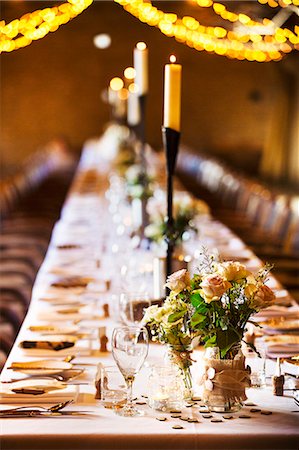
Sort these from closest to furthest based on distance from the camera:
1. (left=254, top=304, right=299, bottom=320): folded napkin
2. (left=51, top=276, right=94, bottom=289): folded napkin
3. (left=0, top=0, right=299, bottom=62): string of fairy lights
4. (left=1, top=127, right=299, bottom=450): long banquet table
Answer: (left=1, top=127, right=299, bottom=450): long banquet table → (left=254, top=304, right=299, bottom=320): folded napkin → (left=51, top=276, right=94, bottom=289): folded napkin → (left=0, top=0, right=299, bottom=62): string of fairy lights

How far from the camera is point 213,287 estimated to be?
2.48m

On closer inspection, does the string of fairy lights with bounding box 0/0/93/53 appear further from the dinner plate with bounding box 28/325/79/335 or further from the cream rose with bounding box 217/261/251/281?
the cream rose with bounding box 217/261/251/281

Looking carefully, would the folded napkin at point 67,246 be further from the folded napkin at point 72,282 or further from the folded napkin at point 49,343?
the folded napkin at point 49,343

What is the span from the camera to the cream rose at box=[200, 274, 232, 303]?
2.48 metres

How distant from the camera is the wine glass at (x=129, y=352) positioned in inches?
101

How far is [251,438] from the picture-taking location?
2369mm

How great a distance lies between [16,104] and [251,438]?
1876cm

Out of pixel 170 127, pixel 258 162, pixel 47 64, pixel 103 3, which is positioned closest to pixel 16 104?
pixel 47 64

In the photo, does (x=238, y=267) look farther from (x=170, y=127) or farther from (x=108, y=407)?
(x=170, y=127)

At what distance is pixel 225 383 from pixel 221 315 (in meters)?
0.19

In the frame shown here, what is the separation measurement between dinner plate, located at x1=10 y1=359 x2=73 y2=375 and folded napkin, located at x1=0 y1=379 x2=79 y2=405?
0.31 ft

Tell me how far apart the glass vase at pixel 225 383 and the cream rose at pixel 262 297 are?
16 cm

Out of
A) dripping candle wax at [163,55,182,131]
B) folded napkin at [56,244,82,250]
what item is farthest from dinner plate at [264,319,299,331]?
folded napkin at [56,244,82,250]

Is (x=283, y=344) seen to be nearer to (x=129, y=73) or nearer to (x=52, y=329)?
(x=52, y=329)
